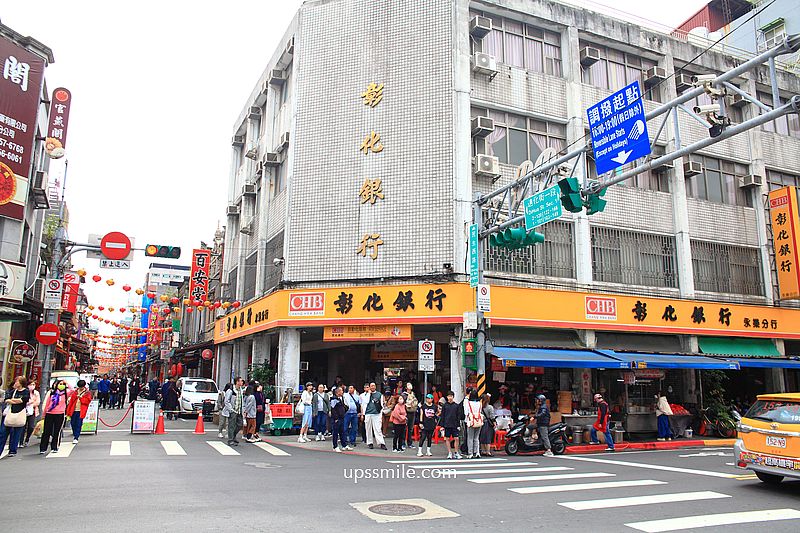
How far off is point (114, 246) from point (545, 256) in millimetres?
14584

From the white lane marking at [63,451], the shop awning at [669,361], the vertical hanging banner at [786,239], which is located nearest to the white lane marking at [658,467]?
the shop awning at [669,361]

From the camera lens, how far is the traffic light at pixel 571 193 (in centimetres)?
1282

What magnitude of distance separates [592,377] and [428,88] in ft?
39.6

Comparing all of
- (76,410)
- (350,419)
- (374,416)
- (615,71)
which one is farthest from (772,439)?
(615,71)

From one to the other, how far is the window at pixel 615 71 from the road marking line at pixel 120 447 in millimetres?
20749

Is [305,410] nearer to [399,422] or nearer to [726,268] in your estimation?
[399,422]

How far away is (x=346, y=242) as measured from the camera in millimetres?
21484

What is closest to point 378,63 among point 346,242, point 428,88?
point 428,88

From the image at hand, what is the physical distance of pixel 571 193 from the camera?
12820 mm

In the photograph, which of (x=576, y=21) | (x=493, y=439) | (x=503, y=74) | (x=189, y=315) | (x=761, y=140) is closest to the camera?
(x=493, y=439)

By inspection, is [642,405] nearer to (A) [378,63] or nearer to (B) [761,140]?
(B) [761,140]

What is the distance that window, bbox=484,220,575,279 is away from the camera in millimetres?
21312

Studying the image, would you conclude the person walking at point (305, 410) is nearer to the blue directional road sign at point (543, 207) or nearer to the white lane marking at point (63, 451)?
the white lane marking at point (63, 451)

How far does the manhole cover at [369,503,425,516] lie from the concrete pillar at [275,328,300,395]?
13.1m
